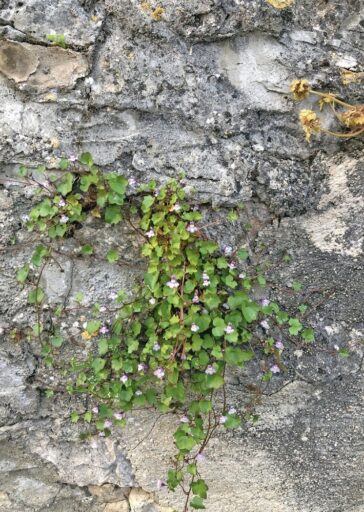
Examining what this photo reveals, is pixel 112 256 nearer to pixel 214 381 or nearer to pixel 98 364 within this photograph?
pixel 98 364

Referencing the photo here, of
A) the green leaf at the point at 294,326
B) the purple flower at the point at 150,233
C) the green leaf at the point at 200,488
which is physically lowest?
the green leaf at the point at 200,488

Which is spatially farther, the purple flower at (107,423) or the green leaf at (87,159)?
the purple flower at (107,423)

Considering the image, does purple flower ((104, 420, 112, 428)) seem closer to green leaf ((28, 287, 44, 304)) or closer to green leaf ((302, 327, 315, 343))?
green leaf ((28, 287, 44, 304))

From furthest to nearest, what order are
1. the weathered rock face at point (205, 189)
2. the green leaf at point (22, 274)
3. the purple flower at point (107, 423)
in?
the purple flower at point (107, 423)
the green leaf at point (22, 274)
the weathered rock face at point (205, 189)

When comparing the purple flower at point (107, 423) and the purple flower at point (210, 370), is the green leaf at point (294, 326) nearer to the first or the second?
the purple flower at point (210, 370)

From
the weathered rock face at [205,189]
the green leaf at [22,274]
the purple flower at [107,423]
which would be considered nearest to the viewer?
the weathered rock face at [205,189]

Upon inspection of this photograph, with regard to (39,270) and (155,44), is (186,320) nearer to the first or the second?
(39,270)

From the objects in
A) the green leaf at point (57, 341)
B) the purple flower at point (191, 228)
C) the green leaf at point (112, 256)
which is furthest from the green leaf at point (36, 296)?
the purple flower at point (191, 228)

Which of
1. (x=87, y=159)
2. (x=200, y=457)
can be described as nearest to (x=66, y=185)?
(x=87, y=159)
